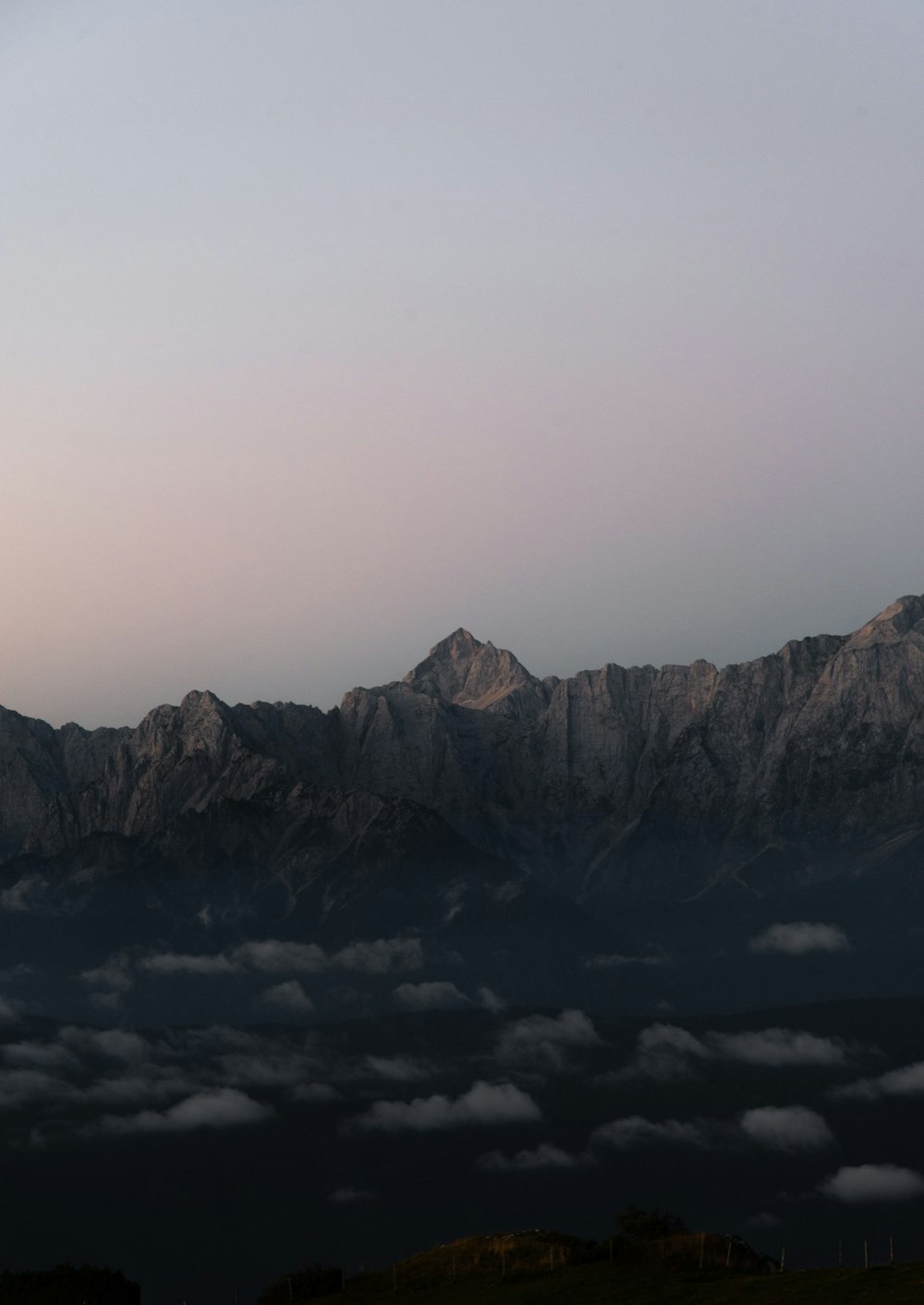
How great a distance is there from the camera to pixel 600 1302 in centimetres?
19812

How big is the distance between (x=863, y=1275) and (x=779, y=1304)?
1095 cm

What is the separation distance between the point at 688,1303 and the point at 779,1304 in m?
16.2

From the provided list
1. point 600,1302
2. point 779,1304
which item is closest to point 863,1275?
point 779,1304

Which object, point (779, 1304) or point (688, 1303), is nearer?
point (779, 1304)

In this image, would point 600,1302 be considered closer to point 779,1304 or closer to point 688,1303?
point 688,1303

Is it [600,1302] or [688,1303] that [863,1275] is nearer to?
[688,1303]

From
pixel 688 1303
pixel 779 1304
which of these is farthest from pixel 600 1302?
pixel 779 1304

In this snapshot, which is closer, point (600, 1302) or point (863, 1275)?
point (863, 1275)

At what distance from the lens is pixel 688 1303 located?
188 metres

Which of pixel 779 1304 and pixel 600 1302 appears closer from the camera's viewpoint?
pixel 779 1304

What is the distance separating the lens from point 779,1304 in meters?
175

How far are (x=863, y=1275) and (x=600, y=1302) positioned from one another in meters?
33.0
